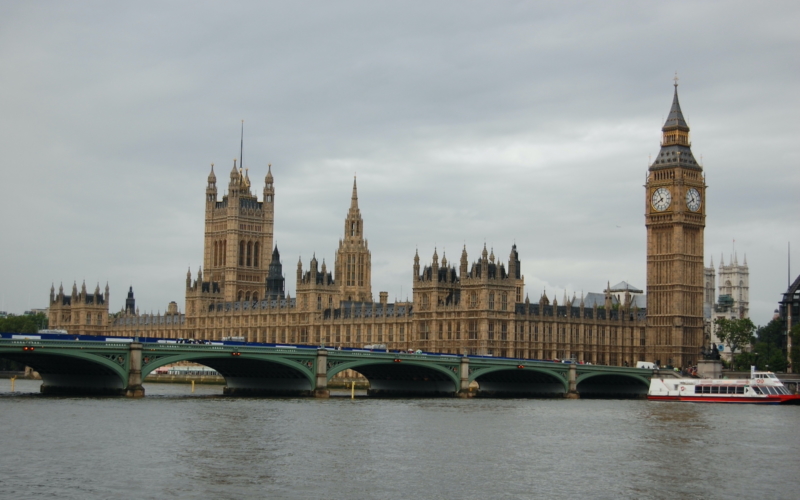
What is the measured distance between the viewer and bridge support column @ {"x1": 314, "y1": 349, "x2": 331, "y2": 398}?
95.9 meters

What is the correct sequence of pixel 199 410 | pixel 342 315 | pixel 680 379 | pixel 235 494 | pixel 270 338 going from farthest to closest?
pixel 270 338 → pixel 342 315 → pixel 680 379 → pixel 199 410 → pixel 235 494

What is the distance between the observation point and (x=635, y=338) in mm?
149125

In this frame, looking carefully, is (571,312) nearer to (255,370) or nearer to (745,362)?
(745,362)

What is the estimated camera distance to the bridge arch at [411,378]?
341 ft

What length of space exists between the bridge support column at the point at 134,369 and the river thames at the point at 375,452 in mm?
1776

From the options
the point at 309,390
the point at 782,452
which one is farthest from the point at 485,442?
the point at 309,390

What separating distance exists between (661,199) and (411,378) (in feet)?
162

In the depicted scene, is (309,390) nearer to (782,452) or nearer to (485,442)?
(485,442)

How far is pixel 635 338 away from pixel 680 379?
3128 cm

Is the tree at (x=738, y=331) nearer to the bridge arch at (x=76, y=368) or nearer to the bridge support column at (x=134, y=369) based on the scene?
the bridge arch at (x=76, y=368)

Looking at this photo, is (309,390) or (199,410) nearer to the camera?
(199,410)

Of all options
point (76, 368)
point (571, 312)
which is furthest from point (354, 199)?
point (76, 368)

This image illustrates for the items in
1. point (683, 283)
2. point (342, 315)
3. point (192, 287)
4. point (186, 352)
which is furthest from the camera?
point (192, 287)

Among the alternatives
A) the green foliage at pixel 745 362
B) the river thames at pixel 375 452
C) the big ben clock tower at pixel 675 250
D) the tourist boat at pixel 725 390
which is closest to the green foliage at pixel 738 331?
the green foliage at pixel 745 362
